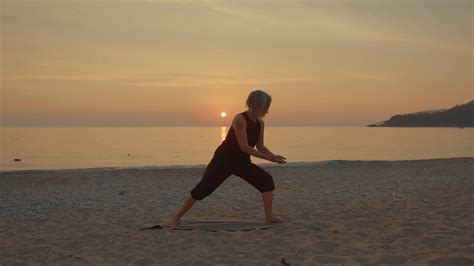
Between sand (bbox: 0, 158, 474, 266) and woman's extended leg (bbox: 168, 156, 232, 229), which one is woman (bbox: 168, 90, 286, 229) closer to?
woman's extended leg (bbox: 168, 156, 232, 229)

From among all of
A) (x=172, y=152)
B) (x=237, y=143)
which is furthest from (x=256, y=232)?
(x=172, y=152)

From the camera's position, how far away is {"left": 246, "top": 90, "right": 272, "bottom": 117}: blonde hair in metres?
5.97

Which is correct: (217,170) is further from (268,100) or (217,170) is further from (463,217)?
(463,217)

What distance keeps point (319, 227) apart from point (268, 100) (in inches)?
72.0

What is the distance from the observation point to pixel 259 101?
19.6ft

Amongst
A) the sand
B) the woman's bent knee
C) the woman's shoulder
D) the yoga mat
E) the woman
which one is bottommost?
the sand

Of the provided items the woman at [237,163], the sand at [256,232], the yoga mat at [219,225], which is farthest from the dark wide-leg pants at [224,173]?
the sand at [256,232]

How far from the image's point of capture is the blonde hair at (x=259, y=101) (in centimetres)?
597

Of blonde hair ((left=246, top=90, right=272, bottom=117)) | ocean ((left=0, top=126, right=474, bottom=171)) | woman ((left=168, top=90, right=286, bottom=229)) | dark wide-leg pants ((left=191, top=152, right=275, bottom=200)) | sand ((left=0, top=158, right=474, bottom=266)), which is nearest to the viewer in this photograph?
sand ((left=0, top=158, right=474, bottom=266))

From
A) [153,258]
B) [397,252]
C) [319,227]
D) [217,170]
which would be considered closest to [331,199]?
[319,227]

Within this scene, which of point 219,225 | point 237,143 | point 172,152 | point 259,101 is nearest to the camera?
point 259,101

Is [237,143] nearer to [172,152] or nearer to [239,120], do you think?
[239,120]

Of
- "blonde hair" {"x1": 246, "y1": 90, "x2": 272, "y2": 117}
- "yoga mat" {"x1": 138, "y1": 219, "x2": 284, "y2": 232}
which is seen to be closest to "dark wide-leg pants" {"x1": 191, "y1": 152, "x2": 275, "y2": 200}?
"yoga mat" {"x1": 138, "y1": 219, "x2": 284, "y2": 232}

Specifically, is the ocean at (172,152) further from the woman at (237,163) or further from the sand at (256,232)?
the woman at (237,163)
